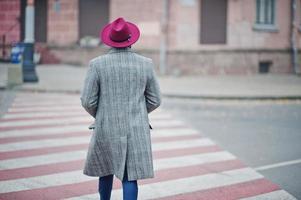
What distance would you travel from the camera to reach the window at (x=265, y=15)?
2320 centimetres

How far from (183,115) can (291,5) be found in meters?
14.9

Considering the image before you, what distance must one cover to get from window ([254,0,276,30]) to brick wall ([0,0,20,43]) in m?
11.8

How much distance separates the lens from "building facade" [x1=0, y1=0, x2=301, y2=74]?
2191cm

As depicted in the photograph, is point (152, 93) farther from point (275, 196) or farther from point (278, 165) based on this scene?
point (278, 165)

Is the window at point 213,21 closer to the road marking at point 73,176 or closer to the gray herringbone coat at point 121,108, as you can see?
the road marking at point 73,176

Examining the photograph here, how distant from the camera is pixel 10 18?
950 inches

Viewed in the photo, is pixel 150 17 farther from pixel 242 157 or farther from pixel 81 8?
pixel 242 157

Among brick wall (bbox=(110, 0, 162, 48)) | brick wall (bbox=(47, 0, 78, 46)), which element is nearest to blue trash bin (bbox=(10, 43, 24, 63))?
brick wall (bbox=(47, 0, 78, 46))

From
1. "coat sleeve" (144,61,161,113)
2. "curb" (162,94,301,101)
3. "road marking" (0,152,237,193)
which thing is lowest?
"road marking" (0,152,237,193)

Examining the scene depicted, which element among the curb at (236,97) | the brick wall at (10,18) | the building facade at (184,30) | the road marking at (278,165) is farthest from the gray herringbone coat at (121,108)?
the brick wall at (10,18)

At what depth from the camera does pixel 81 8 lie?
2344 cm

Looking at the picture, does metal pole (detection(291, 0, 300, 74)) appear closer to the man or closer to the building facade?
the building facade

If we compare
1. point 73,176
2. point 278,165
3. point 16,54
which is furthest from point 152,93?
point 16,54

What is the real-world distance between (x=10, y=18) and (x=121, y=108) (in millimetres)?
21769
